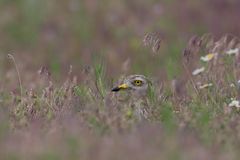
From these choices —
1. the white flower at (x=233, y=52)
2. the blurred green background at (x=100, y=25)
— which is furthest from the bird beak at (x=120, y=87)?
the blurred green background at (x=100, y=25)

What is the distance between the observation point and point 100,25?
1591 cm

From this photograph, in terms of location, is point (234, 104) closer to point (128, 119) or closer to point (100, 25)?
point (128, 119)

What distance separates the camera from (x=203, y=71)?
30.8 feet

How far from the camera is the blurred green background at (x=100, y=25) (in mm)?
15064

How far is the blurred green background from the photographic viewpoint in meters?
15.1

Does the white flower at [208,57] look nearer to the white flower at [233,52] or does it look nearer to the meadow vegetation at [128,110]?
the meadow vegetation at [128,110]

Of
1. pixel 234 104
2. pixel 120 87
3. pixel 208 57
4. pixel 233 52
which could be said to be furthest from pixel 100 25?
pixel 234 104

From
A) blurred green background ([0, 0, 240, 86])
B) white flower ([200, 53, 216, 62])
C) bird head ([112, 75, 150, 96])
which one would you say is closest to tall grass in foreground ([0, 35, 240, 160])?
white flower ([200, 53, 216, 62])

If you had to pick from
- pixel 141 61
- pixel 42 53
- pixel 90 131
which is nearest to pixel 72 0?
pixel 42 53

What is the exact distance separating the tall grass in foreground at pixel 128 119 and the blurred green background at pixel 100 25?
500cm

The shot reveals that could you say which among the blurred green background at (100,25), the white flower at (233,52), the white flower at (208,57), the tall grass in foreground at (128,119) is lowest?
the tall grass in foreground at (128,119)

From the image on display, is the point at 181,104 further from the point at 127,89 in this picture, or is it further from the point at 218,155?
the point at 218,155

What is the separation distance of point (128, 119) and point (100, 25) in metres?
8.19

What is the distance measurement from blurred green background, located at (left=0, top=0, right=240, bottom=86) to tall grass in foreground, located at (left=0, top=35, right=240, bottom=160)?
5.00 metres
